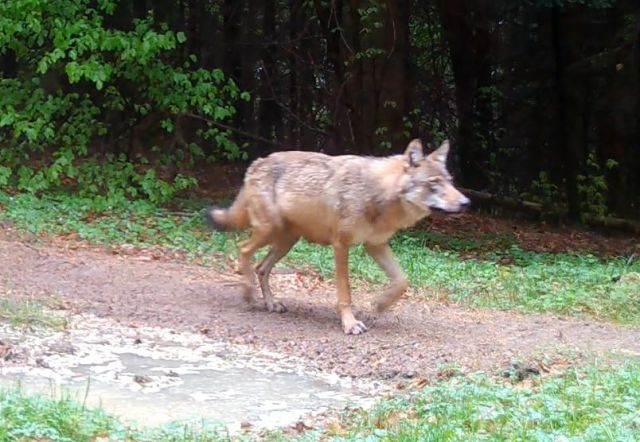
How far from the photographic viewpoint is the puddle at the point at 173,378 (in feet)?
20.9

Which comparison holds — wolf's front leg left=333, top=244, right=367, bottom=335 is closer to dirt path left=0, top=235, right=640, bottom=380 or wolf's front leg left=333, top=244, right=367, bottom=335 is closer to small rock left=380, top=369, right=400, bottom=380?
Answer: dirt path left=0, top=235, right=640, bottom=380

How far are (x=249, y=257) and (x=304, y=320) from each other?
0.85 m

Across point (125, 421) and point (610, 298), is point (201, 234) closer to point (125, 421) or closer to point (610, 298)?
point (610, 298)

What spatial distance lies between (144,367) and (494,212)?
14.4 metres

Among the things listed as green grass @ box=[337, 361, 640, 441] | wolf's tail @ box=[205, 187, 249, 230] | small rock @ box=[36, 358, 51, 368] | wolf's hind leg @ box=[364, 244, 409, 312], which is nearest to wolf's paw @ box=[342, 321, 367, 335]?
wolf's hind leg @ box=[364, 244, 409, 312]

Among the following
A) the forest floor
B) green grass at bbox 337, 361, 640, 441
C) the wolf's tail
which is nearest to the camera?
green grass at bbox 337, 361, 640, 441

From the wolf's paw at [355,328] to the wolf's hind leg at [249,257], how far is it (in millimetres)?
1230

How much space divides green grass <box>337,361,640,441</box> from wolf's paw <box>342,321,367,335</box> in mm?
1916

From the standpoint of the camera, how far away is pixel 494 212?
20.9m

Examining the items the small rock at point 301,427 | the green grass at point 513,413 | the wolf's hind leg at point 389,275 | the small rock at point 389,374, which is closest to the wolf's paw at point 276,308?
the wolf's hind leg at point 389,275

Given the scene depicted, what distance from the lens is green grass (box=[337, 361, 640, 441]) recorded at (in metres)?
5.48

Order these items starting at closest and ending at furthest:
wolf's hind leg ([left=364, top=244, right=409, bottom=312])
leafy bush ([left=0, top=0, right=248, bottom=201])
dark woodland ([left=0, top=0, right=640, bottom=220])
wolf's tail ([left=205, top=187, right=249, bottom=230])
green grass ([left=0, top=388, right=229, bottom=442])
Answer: green grass ([left=0, top=388, right=229, bottom=442]), wolf's hind leg ([left=364, top=244, right=409, bottom=312]), wolf's tail ([left=205, top=187, right=249, bottom=230]), leafy bush ([left=0, top=0, right=248, bottom=201]), dark woodland ([left=0, top=0, right=640, bottom=220])

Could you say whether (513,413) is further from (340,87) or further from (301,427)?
(340,87)

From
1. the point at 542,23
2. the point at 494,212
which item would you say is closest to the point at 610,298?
the point at 494,212
